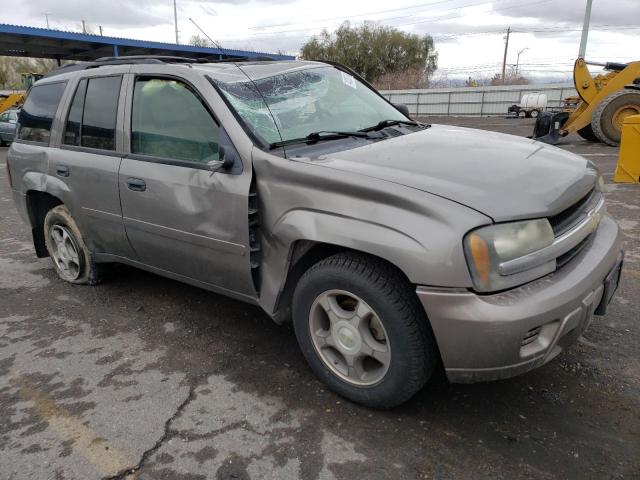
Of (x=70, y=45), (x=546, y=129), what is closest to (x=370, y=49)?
(x=70, y=45)

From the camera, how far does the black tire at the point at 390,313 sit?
7.64 feet

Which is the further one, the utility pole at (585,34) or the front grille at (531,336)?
the utility pole at (585,34)

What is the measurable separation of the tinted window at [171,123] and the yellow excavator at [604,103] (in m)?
9.80

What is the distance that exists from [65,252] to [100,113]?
4.69 feet

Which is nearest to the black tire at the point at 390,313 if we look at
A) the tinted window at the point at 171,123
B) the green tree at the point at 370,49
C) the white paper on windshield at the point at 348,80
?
the tinted window at the point at 171,123

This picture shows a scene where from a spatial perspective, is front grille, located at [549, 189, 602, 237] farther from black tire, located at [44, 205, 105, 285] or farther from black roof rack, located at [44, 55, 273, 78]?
black tire, located at [44, 205, 105, 285]

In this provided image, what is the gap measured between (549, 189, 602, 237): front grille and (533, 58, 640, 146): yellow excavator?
9.11 meters

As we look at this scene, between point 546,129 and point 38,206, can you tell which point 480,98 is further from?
point 38,206

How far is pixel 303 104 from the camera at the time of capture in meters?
3.24

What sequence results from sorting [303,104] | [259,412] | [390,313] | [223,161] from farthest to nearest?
[303,104] < [223,161] < [259,412] < [390,313]

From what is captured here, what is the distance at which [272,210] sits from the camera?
2.75m

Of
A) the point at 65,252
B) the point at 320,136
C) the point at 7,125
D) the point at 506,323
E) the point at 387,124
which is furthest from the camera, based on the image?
the point at 7,125

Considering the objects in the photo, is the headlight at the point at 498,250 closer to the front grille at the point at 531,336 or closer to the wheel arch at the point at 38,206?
the front grille at the point at 531,336

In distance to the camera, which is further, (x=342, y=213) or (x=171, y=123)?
(x=171, y=123)
